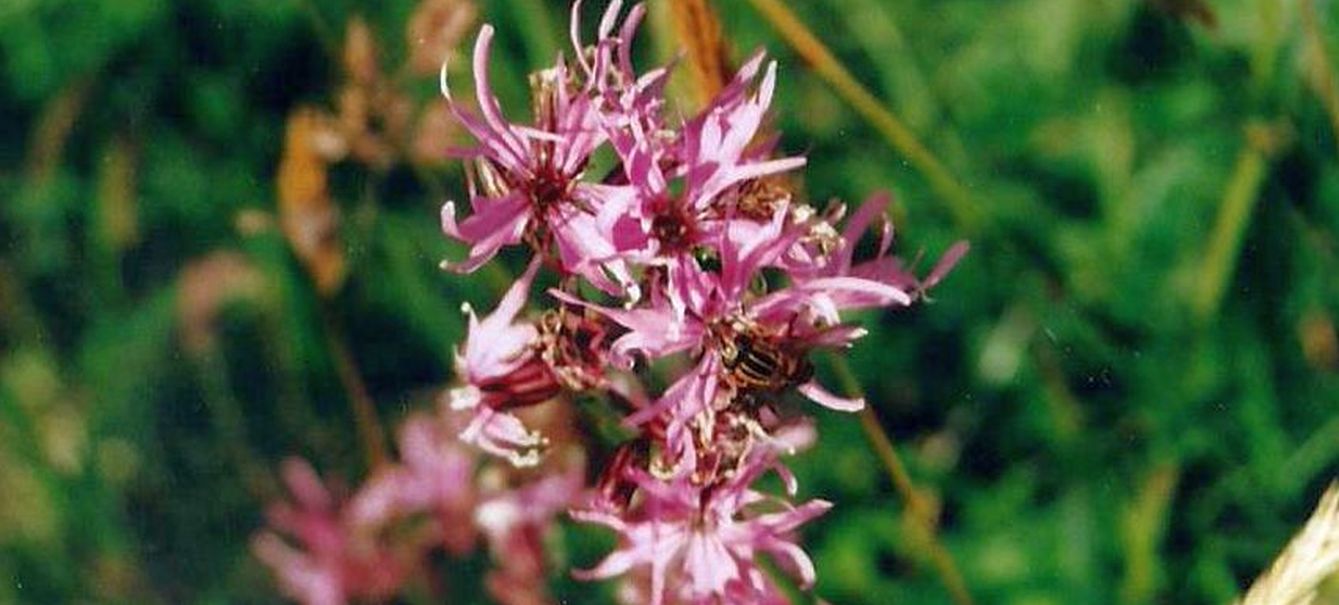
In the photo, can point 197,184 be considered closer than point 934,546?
→ No

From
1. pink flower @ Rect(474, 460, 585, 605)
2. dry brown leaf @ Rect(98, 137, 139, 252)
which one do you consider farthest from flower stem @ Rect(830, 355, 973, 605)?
dry brown leaf @ Rect(98, 137, 139, 252)

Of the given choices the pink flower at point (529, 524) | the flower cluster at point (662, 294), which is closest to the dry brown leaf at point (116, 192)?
the pink flower at point (529, 524)

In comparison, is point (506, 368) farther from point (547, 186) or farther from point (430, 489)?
point (430, 489)

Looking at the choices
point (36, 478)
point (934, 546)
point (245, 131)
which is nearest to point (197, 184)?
point (245, 131)

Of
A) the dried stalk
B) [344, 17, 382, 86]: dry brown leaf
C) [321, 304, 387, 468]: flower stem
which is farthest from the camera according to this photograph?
[321, 304, 387, 468]: flower stem

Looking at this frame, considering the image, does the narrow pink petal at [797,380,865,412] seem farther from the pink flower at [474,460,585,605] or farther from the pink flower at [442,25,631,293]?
the pink flower at [474,460,585,605]

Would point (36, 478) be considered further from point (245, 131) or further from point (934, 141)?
point (934, 141)
